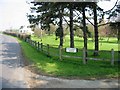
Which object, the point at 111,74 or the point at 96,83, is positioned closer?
the point at 96,83

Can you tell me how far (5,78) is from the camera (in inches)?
511

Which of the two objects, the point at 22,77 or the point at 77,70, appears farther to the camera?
the point at 77,70

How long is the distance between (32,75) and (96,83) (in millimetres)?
3968

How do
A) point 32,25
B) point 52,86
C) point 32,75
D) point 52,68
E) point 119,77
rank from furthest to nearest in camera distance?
point 32,25
point 52,68
point 32,75
point 119,77
point 52,86

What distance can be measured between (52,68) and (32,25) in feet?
83.6

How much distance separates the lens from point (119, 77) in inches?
507

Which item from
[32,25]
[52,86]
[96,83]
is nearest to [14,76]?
[52,86]

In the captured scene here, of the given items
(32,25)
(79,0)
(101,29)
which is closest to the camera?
(79,0)

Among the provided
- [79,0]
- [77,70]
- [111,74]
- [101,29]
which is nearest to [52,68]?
[77,70]

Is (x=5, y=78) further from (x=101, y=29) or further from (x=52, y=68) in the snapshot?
(x=101, y=29)

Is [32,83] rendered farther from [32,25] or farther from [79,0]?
[32,25]

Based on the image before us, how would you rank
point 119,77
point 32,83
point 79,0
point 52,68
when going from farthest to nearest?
point 79,0 < point 52,68 < point 119,77 < point 32,83

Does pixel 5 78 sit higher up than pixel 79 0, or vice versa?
pixel 79 0

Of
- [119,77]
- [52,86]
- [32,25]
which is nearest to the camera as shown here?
[52,86]
